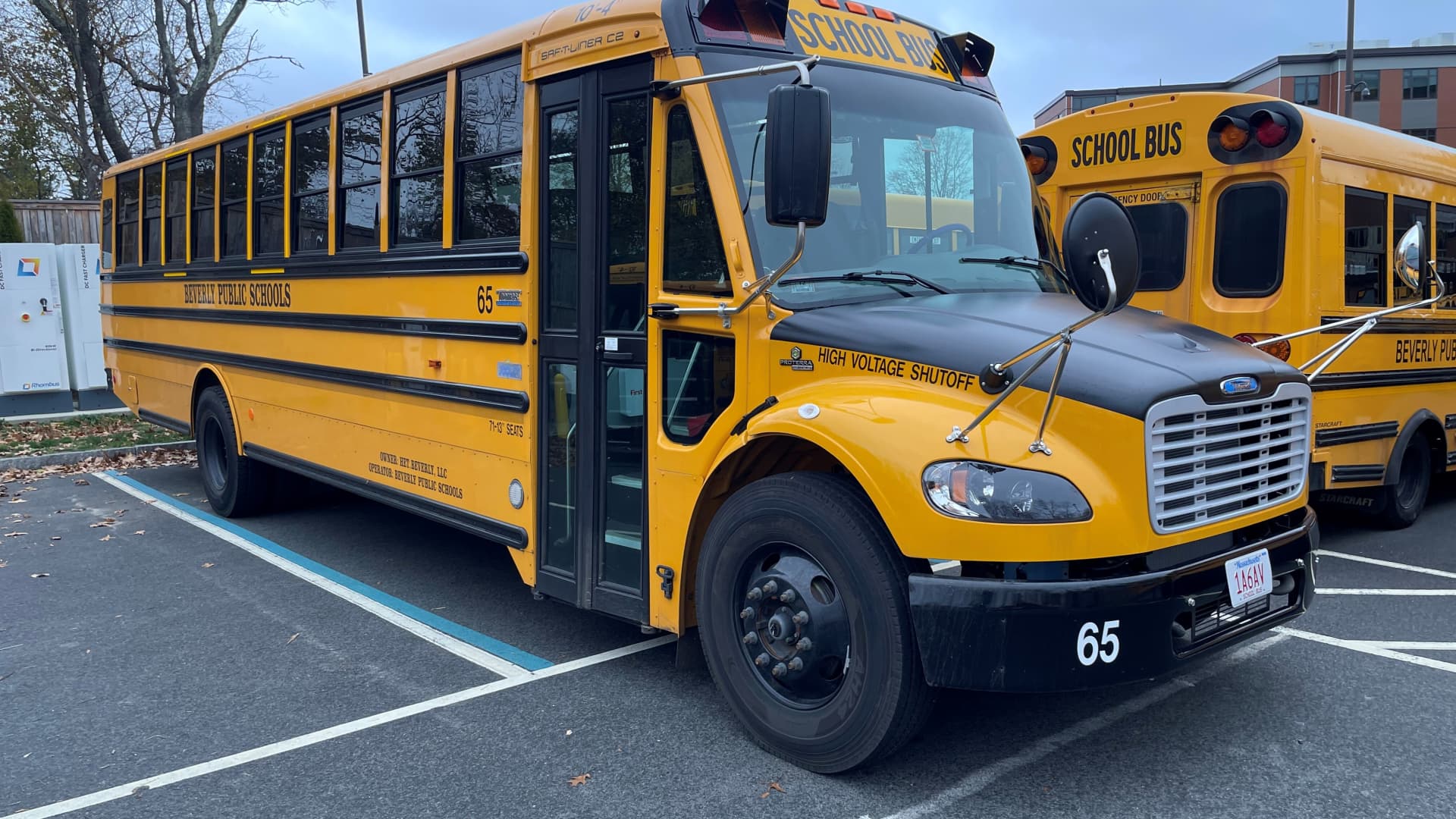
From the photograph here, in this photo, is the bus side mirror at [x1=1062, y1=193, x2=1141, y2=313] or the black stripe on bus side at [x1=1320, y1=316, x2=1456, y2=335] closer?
the bus side mirror at [x1=1062, y1=193, x2=1141, y2=313]

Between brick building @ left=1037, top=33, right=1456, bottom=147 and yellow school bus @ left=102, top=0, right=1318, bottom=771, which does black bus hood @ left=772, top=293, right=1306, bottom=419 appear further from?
brick building @ left=1037, top=33, right=1456, bottom=147

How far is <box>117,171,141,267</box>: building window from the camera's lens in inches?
349

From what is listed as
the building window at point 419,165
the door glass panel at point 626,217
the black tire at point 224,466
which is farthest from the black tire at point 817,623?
the black tire at point 224,466

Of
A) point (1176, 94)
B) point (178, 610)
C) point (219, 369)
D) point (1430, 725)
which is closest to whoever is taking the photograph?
point (1430, 725)

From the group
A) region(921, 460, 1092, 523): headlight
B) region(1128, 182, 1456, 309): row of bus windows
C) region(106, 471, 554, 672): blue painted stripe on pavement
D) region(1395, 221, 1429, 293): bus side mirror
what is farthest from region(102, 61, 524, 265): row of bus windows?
region(1128, 182, 1456, 309): row of bus windows

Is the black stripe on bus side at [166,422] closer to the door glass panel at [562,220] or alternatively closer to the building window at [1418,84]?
the door glass panel at [562,220]

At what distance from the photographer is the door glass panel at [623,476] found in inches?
163

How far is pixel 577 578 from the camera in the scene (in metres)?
4.41

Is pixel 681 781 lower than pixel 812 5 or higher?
Answer: lower

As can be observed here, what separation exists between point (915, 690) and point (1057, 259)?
6.71 feet

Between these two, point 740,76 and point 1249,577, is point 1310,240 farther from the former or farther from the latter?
point 740,76

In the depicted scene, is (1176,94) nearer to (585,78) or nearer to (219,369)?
(585,78)

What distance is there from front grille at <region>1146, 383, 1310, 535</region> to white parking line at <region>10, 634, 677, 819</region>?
2510mm

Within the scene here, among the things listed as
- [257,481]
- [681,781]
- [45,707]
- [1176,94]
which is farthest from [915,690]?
[257,481]
